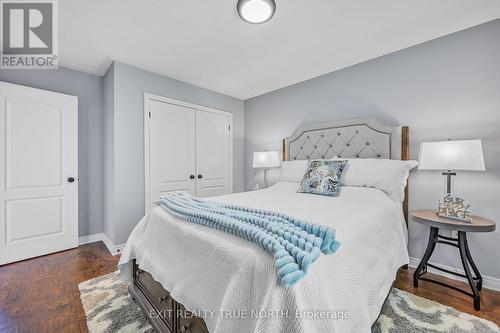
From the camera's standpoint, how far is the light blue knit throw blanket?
0.73m

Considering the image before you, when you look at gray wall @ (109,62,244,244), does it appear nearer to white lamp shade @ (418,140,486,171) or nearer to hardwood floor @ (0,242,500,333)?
hardwood floor @ (0,242,500,333)

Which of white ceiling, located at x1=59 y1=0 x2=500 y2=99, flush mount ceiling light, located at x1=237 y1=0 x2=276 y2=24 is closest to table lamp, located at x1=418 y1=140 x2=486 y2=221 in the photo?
white ceiling, located at x1=59 y1=0 x2=500 y2=99

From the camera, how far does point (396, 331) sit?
4.51ft

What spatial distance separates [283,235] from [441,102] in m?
2.31

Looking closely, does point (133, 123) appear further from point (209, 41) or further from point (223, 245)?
point (223, 245)

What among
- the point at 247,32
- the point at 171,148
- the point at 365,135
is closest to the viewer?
Result: the point at 247,32

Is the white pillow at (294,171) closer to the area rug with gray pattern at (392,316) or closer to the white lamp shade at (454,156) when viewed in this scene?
the white lamp shade at (454,156)

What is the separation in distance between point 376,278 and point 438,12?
7.03 ft

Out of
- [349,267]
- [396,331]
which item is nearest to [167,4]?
[349,267]

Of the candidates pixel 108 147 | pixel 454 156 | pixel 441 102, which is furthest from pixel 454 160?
pixel 108 147

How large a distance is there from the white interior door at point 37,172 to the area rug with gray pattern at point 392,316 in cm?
A: 131

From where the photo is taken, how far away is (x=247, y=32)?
6.77ft

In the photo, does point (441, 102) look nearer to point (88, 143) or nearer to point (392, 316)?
point (392, 316)

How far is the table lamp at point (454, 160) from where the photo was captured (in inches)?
65.6
